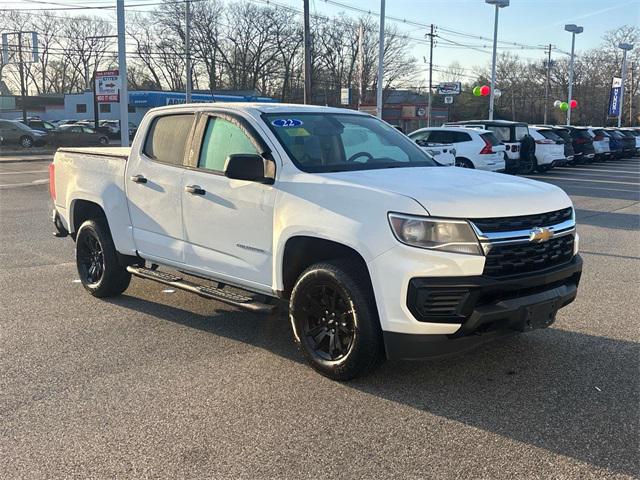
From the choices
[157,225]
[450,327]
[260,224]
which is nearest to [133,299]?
[157,225]

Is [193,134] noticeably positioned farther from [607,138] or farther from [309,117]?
[607,138]

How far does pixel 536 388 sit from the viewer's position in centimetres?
423

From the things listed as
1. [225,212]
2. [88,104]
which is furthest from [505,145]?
[88,104]

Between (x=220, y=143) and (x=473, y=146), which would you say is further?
(x=473, y=146)

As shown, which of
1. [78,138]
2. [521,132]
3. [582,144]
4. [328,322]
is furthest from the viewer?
[78,138]

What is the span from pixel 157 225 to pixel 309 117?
166cm

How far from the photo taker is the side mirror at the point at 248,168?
4547 mm

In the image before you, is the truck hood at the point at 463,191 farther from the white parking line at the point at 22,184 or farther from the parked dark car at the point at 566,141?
the parked dark car at the point at 566,141

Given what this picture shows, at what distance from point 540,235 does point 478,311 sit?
2.34ft

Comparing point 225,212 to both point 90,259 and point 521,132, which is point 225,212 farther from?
point 521,132

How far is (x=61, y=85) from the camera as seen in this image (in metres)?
97.6

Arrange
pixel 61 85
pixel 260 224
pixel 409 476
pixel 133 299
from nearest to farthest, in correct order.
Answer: pixel 409 476
pixel 260 224
pixel 133 299
pixel 61 85

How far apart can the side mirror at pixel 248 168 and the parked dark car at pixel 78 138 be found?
37.7 m

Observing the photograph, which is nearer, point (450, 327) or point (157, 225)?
point (450, 327)
